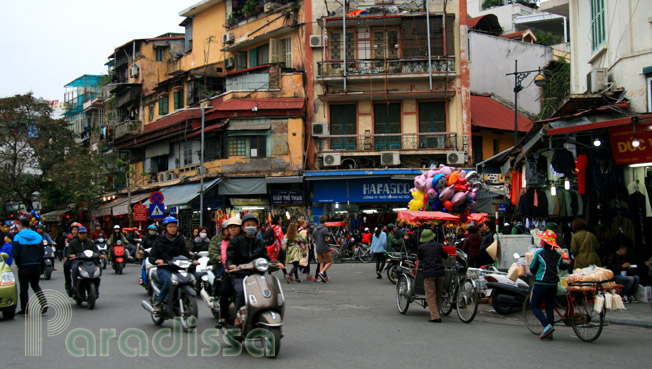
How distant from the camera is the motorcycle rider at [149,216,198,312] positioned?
33.8ft

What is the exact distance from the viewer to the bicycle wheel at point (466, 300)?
11.3 m

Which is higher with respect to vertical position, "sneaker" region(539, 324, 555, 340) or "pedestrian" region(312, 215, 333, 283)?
"pedestrian" region(312, 215, 333, 283)

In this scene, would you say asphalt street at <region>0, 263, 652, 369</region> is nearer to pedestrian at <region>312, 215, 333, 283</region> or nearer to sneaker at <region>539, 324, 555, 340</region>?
→ sneaker at <region>539, 324, 555, 340</region>

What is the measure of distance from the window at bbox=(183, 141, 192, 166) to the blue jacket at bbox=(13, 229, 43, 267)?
25634mm

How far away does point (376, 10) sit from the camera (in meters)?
33.4

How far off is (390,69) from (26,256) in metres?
23.9

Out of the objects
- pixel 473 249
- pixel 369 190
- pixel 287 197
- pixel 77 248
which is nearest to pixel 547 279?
pixel 473 249

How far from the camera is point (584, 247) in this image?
41.8ft

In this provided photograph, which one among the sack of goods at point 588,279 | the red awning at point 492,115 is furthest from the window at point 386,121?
the sack of goods at point 588,279

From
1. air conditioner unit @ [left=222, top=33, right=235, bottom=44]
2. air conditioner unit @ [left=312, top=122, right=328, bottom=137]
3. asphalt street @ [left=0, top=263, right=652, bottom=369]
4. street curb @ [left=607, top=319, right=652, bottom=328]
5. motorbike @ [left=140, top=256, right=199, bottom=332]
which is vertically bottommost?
street curb @ [left=607, top=319, right=652, bottom=328]

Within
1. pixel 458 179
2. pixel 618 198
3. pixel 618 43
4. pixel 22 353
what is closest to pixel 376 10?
pixel 458 179

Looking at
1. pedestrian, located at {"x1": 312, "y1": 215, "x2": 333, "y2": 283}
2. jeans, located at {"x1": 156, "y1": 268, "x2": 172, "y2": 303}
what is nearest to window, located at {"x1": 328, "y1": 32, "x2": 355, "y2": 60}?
pedestrian, located at {"x1": 312, "y1": 215, "x2": 333, "y2": 283}

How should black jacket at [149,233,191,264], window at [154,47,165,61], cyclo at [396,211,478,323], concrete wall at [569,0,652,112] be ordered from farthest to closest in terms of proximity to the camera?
window at [154,47,165,61]
concrete wall at [569,0,652,112]
cyclo at [396,211,478,323]
black jacket at [149,233,191,264]

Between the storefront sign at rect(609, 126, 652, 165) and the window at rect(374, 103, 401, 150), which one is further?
the window at rect(374, 103, 401, 150)
